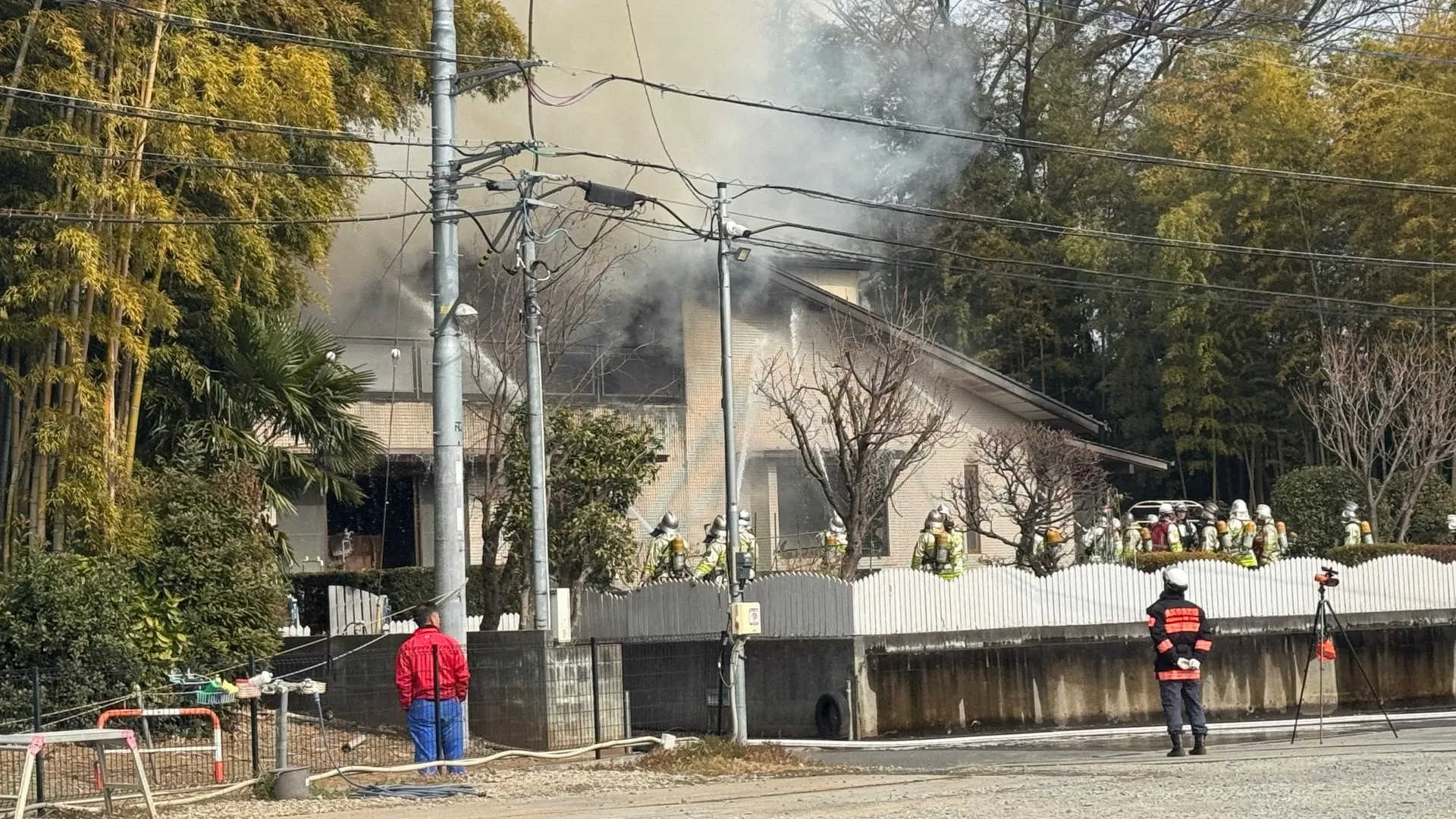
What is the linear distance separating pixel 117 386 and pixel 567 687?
6072 millimetres

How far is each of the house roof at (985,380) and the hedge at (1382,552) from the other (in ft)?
23.8

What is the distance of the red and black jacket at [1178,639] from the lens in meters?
14.5

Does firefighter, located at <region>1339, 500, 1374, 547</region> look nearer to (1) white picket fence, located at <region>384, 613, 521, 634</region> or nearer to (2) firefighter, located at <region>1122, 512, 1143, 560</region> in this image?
(2) firefighter, located at <region>1122, 512, 1143, 560</region>

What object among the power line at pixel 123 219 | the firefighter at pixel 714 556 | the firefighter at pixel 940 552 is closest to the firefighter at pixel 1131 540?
the firefighter at pixel 940 552

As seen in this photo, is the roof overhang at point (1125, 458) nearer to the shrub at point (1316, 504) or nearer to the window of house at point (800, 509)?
the shrub at point (1316, 504)

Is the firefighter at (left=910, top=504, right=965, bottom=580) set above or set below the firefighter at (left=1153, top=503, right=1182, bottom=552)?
below

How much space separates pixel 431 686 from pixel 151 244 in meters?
6.48

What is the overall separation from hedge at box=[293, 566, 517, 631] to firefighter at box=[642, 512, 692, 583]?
11.4 feet

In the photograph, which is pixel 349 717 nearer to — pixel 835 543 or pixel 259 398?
pixel 259 398

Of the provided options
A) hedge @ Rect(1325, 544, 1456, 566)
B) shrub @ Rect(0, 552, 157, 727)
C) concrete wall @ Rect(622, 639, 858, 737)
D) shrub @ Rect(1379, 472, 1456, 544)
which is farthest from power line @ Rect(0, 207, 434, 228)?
shrub @ Rect(1379, 472, 1456, 544)

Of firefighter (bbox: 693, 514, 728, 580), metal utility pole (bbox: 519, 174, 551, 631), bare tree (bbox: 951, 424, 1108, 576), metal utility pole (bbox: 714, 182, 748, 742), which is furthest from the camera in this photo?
bare tree (bbox: 951, 424, 1108, 576)

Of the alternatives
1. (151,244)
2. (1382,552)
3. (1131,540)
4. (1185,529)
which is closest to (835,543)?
(1131,540)

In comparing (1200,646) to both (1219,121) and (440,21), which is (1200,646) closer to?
(440,21)

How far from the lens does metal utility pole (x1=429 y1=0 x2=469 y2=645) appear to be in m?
15.1
